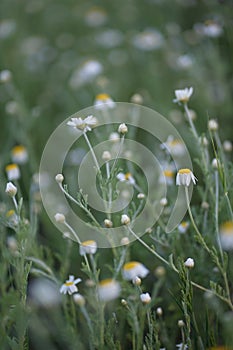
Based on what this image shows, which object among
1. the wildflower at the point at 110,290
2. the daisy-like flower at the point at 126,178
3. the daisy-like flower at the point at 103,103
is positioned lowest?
the wildflower at the point at 110,290

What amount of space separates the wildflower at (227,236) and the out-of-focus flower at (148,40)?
5.39 ft

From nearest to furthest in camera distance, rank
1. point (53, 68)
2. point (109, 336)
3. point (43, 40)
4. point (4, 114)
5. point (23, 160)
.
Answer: point (109, 336)
point (23, 160)
point (4, 114)
point (53, 68)
point (43, 40)

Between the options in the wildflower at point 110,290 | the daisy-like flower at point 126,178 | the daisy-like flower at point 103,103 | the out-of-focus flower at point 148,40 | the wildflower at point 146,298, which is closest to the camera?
the wildflower at point 146,298

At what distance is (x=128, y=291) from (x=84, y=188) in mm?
457

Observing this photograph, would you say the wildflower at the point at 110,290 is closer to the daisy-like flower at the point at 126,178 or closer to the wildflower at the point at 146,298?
the wildflower at the point at 146,298

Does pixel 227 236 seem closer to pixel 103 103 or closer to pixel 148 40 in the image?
pixel 103 103

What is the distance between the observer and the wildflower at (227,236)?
138cm

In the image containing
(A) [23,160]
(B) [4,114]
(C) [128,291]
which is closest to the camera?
(C) [128,291]

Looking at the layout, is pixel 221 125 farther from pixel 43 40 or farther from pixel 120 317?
pixel 43 40

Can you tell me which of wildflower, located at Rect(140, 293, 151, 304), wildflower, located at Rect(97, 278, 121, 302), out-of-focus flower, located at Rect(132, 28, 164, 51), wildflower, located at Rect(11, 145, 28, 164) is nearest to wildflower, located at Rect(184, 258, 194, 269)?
wildflower, located at Rect(140, 293, 151, 304)

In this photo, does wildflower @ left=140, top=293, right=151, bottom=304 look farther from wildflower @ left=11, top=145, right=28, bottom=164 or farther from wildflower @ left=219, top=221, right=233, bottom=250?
wildflower @ left=11, top=145, right=28, bottom=164

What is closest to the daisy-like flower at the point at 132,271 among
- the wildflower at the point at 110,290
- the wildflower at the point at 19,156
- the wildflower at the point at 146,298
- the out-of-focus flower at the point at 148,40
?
the wildflower at the point at 110,290

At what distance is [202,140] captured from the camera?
145cm

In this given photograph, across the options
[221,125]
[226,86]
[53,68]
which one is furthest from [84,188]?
[53,68]
